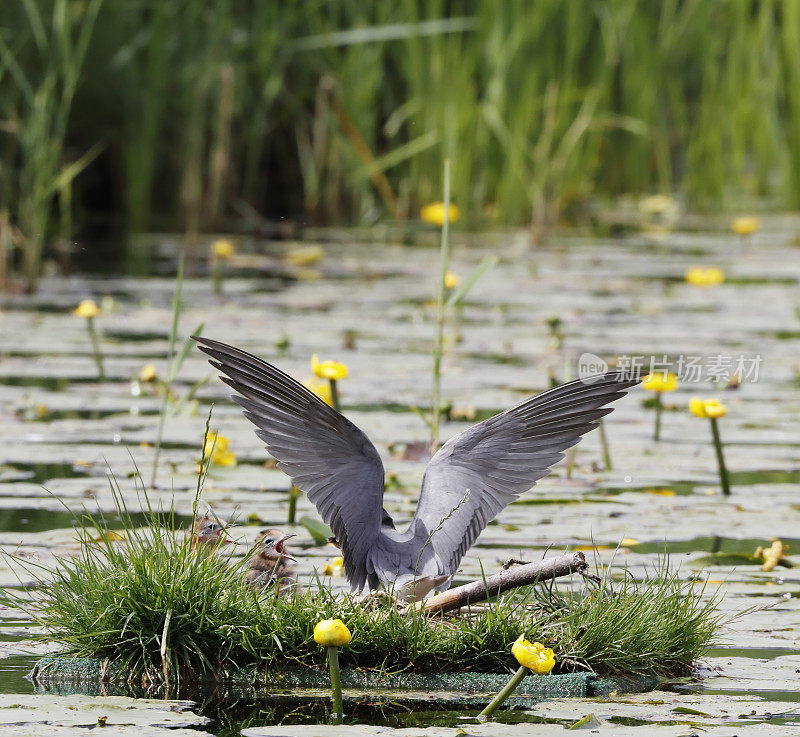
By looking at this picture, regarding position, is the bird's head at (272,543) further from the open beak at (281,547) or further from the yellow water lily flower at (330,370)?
the yellow water lily flower at (330,370)

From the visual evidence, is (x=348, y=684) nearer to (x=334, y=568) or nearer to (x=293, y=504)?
(x=334, y=568)

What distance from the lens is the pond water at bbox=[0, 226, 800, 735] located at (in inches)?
93.9

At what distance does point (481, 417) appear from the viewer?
4.57 m

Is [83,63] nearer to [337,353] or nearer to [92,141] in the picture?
[92,141]

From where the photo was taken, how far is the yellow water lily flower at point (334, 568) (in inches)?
115

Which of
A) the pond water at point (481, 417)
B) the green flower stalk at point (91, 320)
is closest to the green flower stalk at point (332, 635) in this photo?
the pond water at point (481, 417)

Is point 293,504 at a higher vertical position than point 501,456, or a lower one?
lower

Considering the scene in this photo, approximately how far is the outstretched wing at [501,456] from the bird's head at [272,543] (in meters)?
0.25

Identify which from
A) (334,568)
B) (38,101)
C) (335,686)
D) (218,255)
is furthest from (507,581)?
(218,255)

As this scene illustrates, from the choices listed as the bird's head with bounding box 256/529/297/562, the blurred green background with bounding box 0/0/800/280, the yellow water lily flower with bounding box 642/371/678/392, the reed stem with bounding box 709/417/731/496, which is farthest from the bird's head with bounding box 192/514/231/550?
the blurred green background with bounding box 0/0/800/280

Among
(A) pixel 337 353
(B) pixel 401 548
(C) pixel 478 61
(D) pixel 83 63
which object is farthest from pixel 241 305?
(B) pixel 401 548

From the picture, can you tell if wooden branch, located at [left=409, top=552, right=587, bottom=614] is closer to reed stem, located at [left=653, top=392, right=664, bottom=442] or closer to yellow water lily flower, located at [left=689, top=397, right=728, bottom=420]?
yellow water lily flower, located at [left=689, top=397, right=728, bottom=420]

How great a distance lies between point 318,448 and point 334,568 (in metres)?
0.47

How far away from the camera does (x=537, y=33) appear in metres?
9.20
